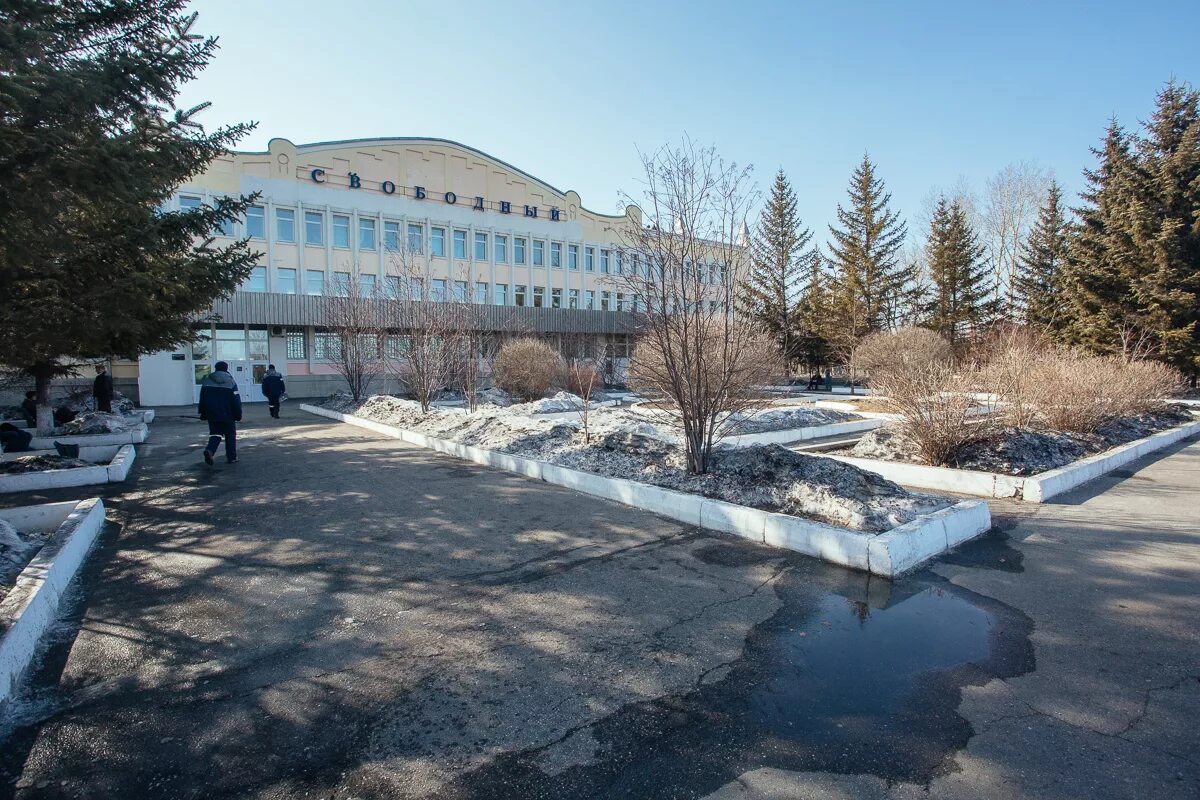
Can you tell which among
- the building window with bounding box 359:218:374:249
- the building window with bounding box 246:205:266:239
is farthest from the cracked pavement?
the building window with bounding box 359:218:374:249

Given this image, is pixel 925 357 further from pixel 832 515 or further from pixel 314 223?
pixel 314 223

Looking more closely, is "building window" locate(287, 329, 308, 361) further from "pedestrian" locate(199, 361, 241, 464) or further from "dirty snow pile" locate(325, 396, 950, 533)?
"dirty snow pile" locate(325, 396, 950, 533)

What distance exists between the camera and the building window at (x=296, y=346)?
32.4 metres

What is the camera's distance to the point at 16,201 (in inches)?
169

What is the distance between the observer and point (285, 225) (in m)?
32.4

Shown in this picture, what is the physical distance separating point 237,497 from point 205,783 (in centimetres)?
625

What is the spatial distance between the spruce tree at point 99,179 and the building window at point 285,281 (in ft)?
76.6

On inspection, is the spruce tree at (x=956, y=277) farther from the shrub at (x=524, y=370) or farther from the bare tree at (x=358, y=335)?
the bare tree at (x=358, y=335)

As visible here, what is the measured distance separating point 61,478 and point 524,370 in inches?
532

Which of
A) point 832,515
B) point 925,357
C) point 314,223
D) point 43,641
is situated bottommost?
point 43,641

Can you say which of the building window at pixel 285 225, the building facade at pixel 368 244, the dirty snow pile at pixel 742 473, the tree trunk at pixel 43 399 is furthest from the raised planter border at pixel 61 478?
the building window at pixel 285 225

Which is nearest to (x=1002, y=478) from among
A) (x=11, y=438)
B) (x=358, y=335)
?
(x=11, y=438)

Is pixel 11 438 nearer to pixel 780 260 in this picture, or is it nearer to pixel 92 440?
pixel 92 440

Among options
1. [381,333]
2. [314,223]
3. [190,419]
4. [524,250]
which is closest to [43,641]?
[381,333]
